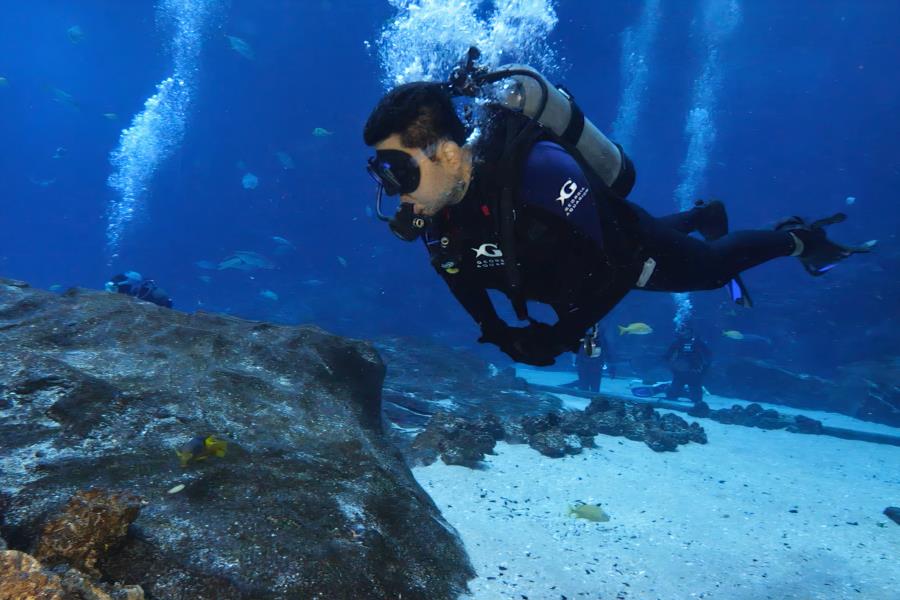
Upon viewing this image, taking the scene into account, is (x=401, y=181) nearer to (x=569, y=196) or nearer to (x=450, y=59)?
(x=569, y=196)

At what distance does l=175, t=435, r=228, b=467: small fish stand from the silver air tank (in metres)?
2.95

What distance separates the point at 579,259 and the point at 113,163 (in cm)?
9109

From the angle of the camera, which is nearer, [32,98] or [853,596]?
[853,596]

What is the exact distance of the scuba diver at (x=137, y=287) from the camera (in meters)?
8.87

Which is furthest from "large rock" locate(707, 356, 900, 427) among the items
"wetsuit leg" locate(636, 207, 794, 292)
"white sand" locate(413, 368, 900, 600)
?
"wetsuit leg" locate(636, 207, 794, 292)

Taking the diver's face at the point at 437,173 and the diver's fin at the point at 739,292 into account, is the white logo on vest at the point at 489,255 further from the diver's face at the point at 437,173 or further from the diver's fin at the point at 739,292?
the diver's fin at the point at 739,292

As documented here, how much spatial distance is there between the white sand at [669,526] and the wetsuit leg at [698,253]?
2426mm

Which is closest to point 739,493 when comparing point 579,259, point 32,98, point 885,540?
point 885,540

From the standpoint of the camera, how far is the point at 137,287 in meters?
8.98

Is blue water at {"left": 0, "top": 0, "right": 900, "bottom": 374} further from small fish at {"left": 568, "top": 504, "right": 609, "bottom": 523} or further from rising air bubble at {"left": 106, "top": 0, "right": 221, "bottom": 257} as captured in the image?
small fish at {"left": 568, "top": 504, "right": 609, "bottom": 523}

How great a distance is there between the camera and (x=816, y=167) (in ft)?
120

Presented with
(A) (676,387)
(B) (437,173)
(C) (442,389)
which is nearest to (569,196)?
(B) (437,173)

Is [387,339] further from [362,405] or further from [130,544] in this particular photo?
[130,544]

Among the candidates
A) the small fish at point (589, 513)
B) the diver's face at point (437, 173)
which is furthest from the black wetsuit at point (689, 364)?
the diver's face at point (437, 173)
